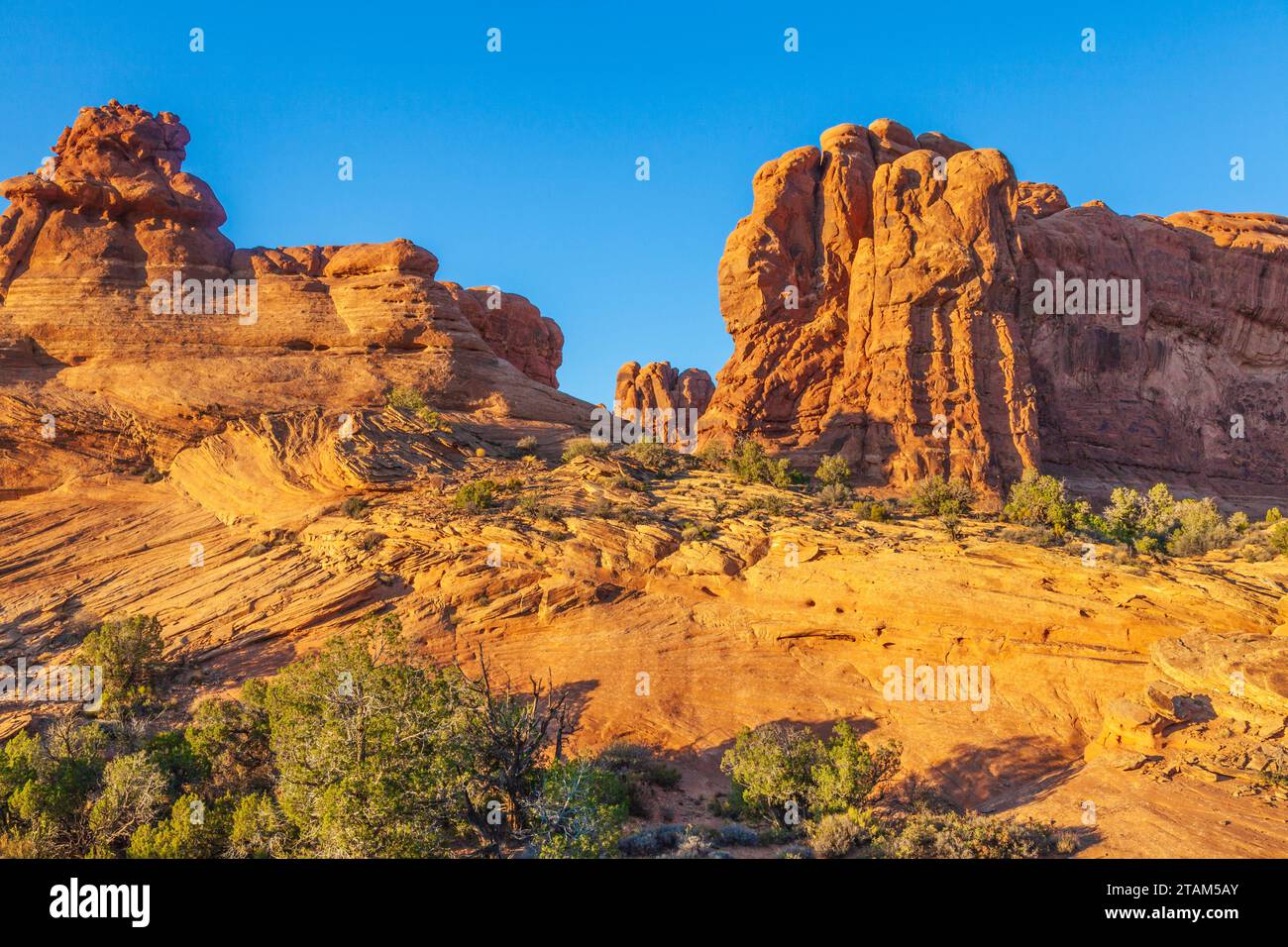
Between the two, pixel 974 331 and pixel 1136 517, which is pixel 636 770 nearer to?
pixel 1136 517

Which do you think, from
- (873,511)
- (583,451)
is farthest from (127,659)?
(873,511)

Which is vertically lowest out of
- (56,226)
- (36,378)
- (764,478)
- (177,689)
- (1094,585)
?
(177,689)

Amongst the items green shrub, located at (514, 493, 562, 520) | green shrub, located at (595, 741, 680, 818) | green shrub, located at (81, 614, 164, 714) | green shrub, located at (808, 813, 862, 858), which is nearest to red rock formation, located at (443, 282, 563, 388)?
green shrub, located at (514, 493, 562, 520)

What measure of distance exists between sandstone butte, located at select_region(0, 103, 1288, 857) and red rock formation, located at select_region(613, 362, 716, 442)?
34650 millimetres

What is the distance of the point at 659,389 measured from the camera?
3231 inches

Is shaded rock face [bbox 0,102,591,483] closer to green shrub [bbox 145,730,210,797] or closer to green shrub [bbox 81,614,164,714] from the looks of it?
green shrub [bbox 81,614,164,714]

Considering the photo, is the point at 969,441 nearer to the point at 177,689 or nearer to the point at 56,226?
the point at 177,689

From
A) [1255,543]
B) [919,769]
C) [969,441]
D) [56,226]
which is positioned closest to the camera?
[919,769]

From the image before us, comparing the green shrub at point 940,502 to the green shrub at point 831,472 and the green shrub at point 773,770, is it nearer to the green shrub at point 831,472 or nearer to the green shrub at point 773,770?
the green shrub at point 831,472

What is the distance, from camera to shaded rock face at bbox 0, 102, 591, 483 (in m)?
27.8
